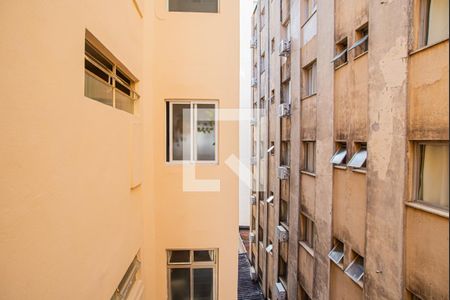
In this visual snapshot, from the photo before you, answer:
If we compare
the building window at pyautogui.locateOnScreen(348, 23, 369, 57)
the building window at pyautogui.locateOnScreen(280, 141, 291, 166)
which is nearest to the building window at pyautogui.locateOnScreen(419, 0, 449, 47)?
the building window at pyautogui.locateOnScreen(348, 23, 369, 57)

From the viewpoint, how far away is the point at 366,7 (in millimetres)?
4590

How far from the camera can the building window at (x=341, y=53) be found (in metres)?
5.56

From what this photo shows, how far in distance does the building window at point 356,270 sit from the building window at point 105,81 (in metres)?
4.85

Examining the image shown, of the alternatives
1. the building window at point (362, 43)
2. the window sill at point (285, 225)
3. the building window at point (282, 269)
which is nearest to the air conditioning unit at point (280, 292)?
the building window at point (282, 269)

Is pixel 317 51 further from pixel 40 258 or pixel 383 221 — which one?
pixel 40 258

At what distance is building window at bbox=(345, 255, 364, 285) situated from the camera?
4805 millimetres

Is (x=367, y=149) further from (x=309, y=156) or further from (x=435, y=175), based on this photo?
(x=309, y=156)

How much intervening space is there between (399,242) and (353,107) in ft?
8.23

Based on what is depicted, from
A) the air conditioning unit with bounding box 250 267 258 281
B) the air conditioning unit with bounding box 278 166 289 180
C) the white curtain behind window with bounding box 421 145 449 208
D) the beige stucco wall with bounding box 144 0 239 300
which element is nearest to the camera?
the white curtain behind window with bounding box 421 145 449 208

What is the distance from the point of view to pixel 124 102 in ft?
10.8

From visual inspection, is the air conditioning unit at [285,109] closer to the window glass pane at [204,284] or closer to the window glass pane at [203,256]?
the window glass pane at [203,256]

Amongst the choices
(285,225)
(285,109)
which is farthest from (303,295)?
(285,109)

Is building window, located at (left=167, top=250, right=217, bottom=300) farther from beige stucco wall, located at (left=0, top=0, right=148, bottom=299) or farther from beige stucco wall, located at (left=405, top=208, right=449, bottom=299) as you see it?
beige stucco wall, located at (left=405, top=208, right=449, bottom=299)

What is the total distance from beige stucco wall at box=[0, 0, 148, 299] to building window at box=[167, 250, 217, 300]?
2.11 metres
